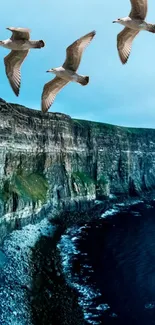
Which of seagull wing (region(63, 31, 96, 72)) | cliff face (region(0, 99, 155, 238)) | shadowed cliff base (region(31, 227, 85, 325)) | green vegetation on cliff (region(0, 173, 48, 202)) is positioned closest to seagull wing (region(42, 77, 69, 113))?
seagull wing (region(63, 31, 96, 72))

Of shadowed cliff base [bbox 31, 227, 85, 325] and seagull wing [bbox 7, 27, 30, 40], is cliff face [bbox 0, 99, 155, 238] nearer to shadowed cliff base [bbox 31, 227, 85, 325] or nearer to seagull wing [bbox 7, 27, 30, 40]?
shadowed cliff base [bbox 31, 227, 85, 325]

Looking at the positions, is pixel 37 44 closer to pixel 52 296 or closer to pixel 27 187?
pixel 52 296

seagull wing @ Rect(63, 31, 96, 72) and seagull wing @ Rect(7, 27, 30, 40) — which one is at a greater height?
seagull wing @ Rect(7, 27, 30, 40)

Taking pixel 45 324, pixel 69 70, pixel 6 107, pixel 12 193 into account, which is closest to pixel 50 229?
pixel 12 193

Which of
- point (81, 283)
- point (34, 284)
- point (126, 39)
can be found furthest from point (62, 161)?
point (126, 39)

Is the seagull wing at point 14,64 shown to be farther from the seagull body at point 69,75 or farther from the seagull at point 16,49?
the seagull body at point 69,75

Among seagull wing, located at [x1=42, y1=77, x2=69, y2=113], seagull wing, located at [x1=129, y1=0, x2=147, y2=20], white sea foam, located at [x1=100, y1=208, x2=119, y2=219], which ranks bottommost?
white sea foam, located at [x1=100, y1=208, x2=119, y2=219]

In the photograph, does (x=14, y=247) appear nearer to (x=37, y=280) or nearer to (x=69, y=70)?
(x=37, y=280)
